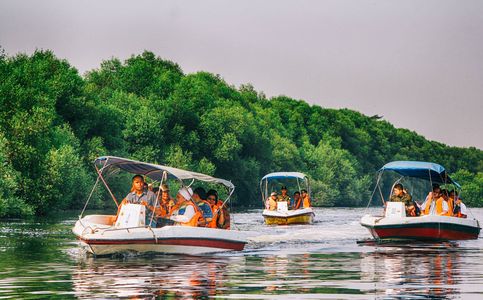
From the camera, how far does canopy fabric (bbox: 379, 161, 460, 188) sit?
36781 millimetres

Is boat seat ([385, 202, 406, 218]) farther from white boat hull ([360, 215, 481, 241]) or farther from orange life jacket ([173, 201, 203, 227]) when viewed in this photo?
orange life jacket ([173, 201, 203, 227])

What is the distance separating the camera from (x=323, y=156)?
127m

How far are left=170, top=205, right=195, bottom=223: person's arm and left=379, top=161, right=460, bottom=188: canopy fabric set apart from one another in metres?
9.97

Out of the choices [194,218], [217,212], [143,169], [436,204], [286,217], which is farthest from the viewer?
[286,217]

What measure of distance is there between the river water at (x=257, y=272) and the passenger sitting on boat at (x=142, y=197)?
1.17 m

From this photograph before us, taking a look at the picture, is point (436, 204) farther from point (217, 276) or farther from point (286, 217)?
point (217, 276)

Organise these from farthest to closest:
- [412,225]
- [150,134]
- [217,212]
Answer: [150,134] → [412,225] → [217,212]

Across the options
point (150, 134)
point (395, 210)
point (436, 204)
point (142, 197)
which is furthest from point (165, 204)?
point (150, 134)

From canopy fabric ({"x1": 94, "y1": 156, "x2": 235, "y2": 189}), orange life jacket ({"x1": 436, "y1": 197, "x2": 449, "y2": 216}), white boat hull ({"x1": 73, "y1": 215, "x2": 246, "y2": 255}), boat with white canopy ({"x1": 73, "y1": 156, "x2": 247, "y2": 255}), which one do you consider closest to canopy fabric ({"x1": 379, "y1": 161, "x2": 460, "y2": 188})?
orange life jacket ({"x1": 436, "y1": 197, "x2": 449, "y2": 216})

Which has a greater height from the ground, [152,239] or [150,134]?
[150,134]

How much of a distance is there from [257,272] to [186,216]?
19.5ft

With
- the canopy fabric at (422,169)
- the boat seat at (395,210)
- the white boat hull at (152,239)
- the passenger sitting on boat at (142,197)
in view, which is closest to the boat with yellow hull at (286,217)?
the canopy fabric at (422,169)

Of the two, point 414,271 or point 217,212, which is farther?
point 217,212

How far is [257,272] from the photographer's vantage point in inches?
878
